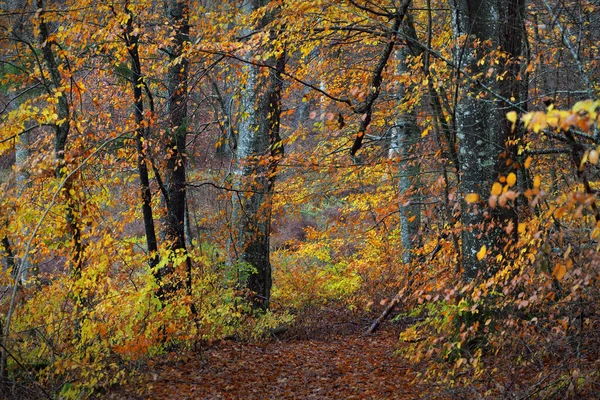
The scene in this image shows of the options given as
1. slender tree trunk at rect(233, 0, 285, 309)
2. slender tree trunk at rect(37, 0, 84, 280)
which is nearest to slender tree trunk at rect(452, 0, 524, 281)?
slender tree trunk at rect(233, 0, 285, 309)

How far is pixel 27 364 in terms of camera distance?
5336 millimetres

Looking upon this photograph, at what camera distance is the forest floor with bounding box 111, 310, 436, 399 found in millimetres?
6320

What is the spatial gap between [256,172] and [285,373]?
3428mm

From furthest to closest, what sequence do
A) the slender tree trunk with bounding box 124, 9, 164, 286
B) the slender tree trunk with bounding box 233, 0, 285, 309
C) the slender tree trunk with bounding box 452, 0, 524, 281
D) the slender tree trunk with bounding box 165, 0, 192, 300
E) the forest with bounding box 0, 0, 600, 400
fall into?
the slender tree trunk with bounding box 233, 0, 285, 309
the slender tree trunk with bounding box 165, 0, 192, 300
the slender tree trunk with bounding box 124, 9, 164, 286
the slender tree trunk with bounding box 452, 0, 524, 281
the forest with bounding box 0, 0, 600, 400

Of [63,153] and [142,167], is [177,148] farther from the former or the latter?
[63,153]

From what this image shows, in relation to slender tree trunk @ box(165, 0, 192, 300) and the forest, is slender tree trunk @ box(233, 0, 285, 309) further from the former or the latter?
slender tree trunk @ box(165, 0, 192, 300)

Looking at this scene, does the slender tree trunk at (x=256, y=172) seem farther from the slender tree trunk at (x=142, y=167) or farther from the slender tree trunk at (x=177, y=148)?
the slender tree trunk at (x=142, y=167)

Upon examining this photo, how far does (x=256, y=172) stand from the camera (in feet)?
30.6

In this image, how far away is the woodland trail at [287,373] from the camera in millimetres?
6359

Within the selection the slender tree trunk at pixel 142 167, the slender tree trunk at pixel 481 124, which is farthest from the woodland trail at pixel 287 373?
the slender tree trunk at pixel 481 124

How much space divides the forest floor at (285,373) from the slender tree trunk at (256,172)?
124 cm

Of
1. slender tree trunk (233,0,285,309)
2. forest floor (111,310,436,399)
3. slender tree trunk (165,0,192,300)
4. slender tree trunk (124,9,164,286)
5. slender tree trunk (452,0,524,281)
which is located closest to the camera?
slender tree trunk (452,0,524,281)

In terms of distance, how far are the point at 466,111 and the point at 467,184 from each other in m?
0.84

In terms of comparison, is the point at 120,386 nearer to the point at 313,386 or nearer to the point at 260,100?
the point at 313,386
